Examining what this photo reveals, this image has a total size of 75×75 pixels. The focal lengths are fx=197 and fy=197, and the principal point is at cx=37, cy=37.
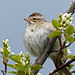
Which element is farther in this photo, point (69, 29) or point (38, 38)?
point (38, 38)

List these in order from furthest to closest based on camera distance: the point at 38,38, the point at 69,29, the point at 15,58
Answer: the point at 38,38 → the point at 15,58 → the point at 69,29

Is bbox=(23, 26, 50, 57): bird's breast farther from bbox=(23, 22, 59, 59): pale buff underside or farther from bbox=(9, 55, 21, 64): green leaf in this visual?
bbox=(9, 55, 21, 64): green leaf

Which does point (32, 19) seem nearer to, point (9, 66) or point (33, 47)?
point (33, 47)

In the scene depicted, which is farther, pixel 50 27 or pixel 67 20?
pixel 50 27

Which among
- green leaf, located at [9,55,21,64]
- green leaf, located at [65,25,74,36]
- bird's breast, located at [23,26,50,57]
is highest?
bird's breast, located at [23,26,50,57]

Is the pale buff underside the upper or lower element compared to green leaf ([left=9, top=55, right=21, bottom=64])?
upper

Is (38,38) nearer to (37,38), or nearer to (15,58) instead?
(37,38)

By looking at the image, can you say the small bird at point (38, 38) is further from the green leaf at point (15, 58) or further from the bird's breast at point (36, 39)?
the green leaf at point (15, 58)

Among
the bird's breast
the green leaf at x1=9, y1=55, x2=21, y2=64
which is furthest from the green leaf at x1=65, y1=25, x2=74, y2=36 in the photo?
the bird's breast

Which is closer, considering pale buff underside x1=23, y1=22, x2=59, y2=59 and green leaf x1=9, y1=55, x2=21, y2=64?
green leaf x1=9, y1=55, x2=21, y2=64

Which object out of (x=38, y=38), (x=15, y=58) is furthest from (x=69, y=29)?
(x=38, y=38)

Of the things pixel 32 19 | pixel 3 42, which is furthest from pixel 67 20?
pixel 32 19
